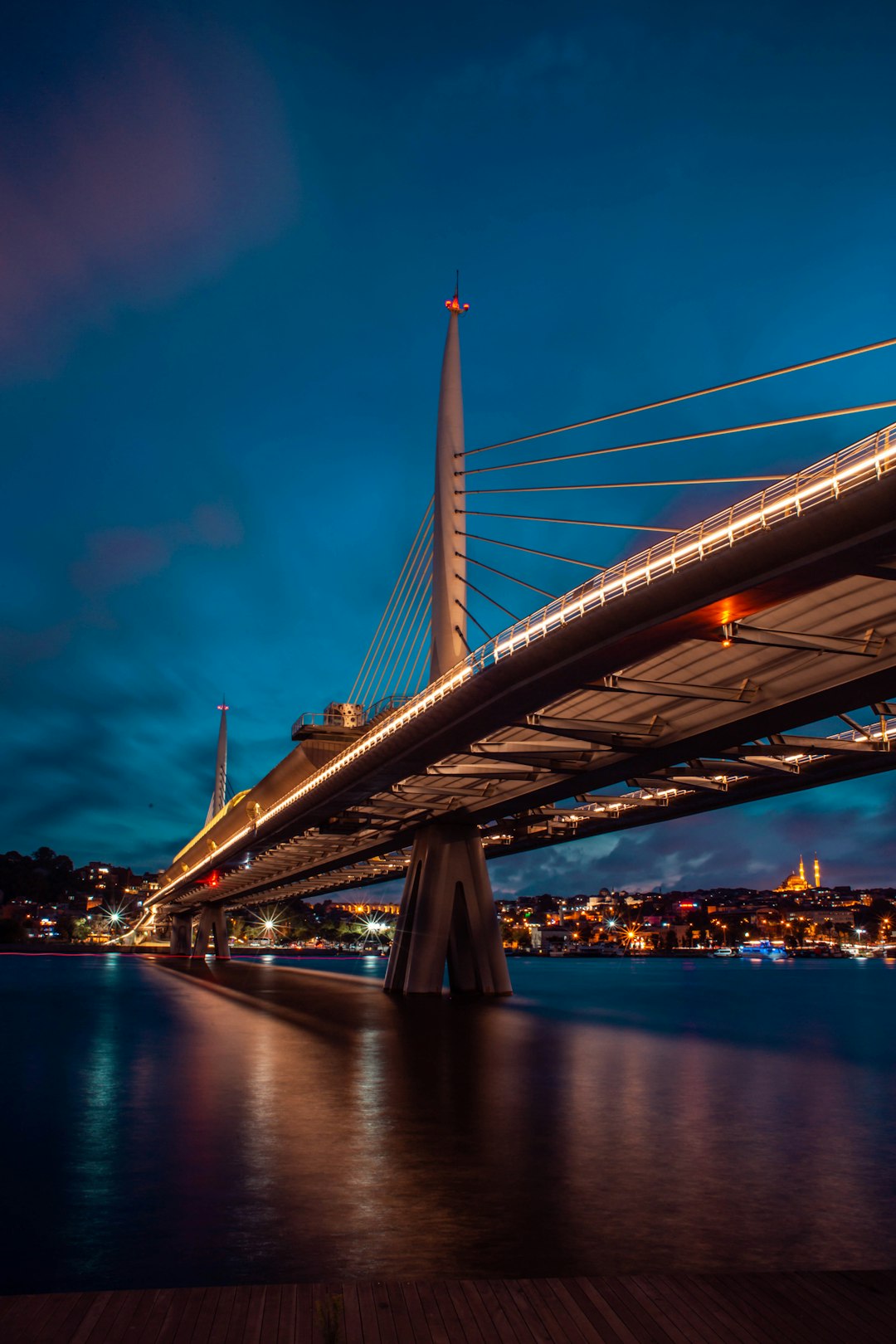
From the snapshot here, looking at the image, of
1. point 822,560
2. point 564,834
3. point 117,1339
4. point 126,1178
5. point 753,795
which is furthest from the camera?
point 564,834

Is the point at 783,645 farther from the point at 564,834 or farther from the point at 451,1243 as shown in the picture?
the point at 564,834

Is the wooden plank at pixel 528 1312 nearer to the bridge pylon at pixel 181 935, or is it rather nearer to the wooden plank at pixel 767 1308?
the wooden plank at pixel 767 1308

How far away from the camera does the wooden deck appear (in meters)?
7.62

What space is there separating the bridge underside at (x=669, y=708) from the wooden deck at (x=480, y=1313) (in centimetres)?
1435

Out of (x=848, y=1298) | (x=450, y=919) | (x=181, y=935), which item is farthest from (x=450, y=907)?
(x=181, y=935)

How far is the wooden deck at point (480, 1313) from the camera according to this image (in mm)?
7617

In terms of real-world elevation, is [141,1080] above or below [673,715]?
below

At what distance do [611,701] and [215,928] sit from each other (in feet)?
403

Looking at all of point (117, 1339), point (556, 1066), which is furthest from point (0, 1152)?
point (556, 1066)

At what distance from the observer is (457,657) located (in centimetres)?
4109

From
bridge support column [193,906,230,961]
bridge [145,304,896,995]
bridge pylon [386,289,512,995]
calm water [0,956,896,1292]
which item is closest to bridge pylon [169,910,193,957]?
bridge support column [193,906,230,961]

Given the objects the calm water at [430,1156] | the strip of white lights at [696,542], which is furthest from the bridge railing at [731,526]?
the calm water at [430,1156]

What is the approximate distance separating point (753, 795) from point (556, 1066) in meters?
23.6

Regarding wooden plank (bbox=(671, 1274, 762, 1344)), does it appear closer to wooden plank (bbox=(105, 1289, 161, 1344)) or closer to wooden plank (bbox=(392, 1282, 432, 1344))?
wooden plank (bbox=(392, 1282, 432, 1344))
